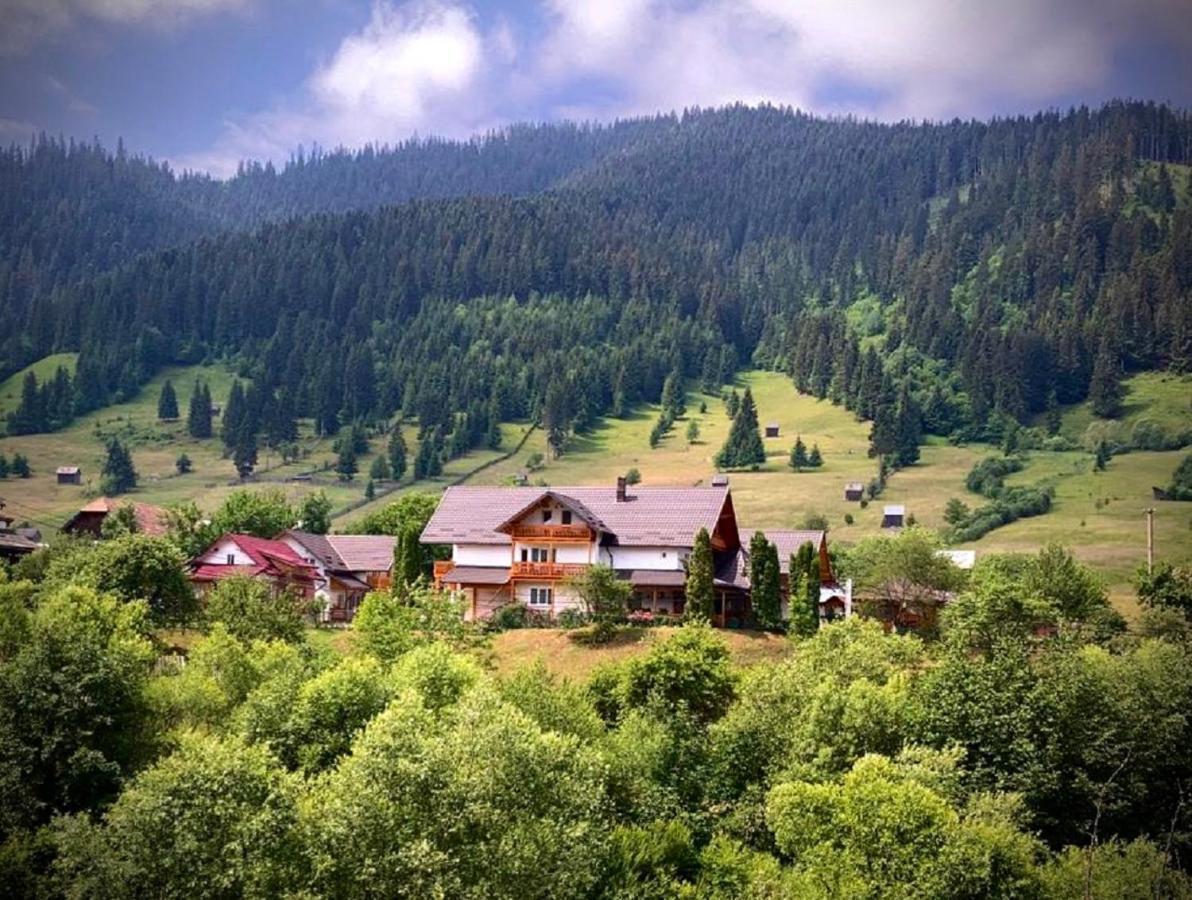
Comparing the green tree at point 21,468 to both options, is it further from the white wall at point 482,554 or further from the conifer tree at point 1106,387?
the conifer tree at point 1106,387

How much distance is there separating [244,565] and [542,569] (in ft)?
76.2

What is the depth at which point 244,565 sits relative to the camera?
271 feet

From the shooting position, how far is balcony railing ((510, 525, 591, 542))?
6919 cm

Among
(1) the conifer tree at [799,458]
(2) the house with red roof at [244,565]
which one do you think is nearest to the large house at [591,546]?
(2) the house with red roof at [244,565]

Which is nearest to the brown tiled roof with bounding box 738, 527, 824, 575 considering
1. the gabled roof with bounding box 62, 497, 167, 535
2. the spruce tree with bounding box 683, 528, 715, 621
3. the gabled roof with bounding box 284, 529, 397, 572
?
the spruce tree with bounding box 683, 528, 715, 621

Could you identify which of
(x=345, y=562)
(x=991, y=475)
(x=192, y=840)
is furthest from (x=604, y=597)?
(x=991, y=475)

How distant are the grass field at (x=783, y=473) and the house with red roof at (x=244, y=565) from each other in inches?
2100

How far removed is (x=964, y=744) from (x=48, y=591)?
41164 millimetres

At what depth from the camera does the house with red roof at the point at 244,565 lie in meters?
81.2

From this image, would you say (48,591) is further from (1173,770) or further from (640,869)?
(1173,770)

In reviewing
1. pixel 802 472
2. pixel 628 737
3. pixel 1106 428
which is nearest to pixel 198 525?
pixel 628 737

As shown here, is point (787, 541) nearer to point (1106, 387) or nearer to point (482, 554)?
point (482, 554)

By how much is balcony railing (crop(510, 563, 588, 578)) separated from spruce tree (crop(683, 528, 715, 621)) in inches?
289

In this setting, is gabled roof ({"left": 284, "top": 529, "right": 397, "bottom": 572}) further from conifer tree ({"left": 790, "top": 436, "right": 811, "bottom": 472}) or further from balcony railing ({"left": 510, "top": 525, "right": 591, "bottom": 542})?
conifer tree ({"left": 790, "top": 436, "right": 811, "bottom": 472})
